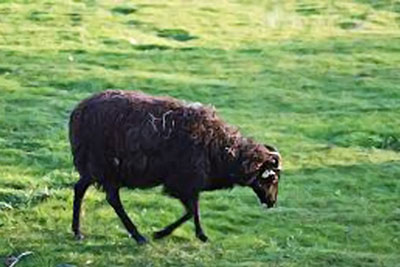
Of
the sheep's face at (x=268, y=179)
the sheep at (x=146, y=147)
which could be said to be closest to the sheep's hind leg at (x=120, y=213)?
the sheep at (x=146, y=147)

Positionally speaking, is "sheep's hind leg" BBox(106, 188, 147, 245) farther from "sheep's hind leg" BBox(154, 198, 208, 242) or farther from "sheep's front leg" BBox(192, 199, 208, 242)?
"sheep's front leg" BBox(192, 199, 208, 242)

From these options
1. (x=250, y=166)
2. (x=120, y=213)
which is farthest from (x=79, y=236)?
(x=250, y=166)

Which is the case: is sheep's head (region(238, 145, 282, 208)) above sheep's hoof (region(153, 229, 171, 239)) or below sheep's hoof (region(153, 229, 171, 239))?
above

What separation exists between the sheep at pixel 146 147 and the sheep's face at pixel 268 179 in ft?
1.94

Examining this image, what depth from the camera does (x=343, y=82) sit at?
1049 inches

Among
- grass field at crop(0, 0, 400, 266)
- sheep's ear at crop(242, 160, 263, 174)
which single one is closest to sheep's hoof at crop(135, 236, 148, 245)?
grass field at crop(0, 0, 400, 266)

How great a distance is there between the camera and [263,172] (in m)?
13.5

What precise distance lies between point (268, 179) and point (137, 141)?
2.12m

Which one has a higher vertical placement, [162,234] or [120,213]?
[120,213]

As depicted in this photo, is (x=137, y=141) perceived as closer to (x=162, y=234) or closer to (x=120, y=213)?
(x=120, y=213)

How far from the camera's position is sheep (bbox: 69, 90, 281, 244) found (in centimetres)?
1248

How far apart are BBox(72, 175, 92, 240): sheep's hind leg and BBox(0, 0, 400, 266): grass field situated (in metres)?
0.13

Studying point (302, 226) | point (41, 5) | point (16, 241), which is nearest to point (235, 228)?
point (302, 226)

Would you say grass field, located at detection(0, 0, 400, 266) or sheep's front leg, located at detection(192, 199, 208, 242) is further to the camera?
grass field, located at detection(0, 0, 400, 266)
